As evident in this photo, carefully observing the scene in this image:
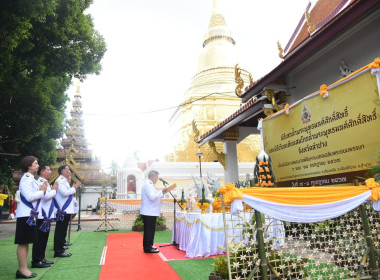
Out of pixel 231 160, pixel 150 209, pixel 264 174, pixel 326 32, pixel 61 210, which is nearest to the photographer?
pixel 264 174

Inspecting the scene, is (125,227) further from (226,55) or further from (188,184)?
(226,55)

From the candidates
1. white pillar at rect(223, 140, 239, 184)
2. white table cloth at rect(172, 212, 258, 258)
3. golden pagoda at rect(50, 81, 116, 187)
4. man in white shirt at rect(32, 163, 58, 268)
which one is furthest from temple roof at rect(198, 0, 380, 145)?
golden pagoda at rect(50, 81, 116, 187)

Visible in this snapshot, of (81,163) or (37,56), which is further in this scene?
(81,163)

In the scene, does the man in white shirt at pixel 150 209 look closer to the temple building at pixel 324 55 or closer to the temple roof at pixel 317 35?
the temple building at pixel 324 55

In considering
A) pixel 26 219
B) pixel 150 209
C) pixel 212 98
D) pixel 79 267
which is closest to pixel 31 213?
pixel 26 219

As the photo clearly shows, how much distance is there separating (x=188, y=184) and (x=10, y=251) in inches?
483

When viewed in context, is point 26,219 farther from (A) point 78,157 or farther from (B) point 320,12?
(A) point 78,157

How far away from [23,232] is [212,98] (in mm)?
19149

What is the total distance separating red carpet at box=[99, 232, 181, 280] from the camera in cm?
450

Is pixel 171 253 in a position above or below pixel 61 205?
below

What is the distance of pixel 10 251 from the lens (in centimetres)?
683

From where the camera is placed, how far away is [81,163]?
29.6 meters

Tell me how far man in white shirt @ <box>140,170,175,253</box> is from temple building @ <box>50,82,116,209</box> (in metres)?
15.2

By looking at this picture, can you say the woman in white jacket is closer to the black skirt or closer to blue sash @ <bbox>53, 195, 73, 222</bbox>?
the black skirt
